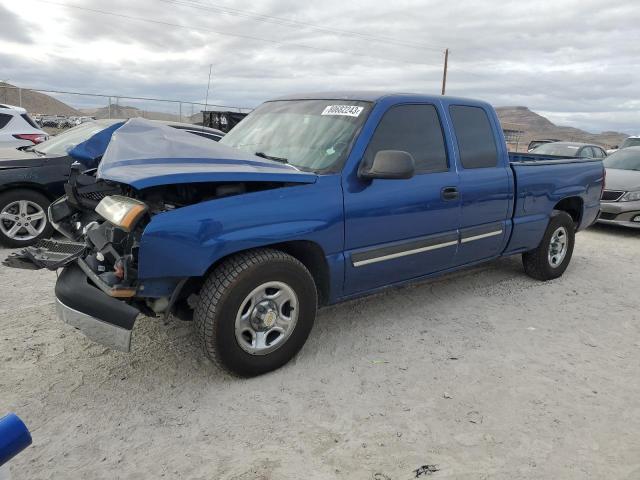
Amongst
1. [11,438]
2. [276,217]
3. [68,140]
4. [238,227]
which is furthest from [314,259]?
[68,140]

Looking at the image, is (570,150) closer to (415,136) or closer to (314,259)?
(415,136)

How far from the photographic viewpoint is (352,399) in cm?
313

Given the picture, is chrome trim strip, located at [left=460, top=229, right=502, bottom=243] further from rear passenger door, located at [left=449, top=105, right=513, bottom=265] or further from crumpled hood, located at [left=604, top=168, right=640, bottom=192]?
crumpled hood, located at [left=604, top=168, right=640, bottom=192]

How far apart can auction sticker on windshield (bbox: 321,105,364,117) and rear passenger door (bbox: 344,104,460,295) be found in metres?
0.20

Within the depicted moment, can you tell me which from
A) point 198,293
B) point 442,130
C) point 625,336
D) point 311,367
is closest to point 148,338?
point 198,293

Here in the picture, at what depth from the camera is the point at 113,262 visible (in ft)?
10.4

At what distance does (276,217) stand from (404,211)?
1.14m

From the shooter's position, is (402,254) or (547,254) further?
(547,254)

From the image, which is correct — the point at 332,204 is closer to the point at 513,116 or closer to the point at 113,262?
the point at 113,262

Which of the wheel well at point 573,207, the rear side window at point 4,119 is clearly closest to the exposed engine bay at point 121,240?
the wheel well at point 573,207

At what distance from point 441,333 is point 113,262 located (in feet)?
8.45

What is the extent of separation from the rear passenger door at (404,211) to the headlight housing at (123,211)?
1.38m

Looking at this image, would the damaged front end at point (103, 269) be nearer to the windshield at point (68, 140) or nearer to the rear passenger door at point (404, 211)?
the rear passenger door at point (404, 211)

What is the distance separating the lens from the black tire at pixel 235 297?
3.00 m
